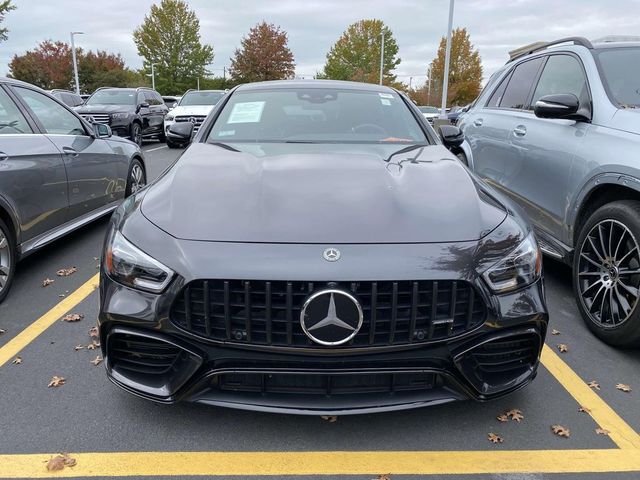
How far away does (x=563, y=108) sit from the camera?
12.0 feet

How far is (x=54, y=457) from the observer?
7.45ft

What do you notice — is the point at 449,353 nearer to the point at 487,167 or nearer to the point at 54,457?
the point at 54,457

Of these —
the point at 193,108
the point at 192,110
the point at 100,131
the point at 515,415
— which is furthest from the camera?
the point at 193,108

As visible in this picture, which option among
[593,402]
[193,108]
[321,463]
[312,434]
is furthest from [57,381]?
[193,108]

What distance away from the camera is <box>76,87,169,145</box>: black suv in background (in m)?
13.7

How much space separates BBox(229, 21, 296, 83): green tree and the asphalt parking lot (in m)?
56.5

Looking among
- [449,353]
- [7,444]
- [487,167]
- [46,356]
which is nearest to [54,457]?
[7,444]

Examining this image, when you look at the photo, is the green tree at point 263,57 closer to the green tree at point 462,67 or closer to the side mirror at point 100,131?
the green tree at point 462,67

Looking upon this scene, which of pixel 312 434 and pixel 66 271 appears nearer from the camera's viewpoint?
pixel 312 434

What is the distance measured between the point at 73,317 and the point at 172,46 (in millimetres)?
62934

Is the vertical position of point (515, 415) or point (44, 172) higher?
point (44, 172)

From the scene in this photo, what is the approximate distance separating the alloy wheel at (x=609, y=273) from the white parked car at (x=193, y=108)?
11.8 m

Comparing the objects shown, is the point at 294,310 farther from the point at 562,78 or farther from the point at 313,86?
the point at 562,78

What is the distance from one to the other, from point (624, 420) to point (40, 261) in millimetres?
4725
